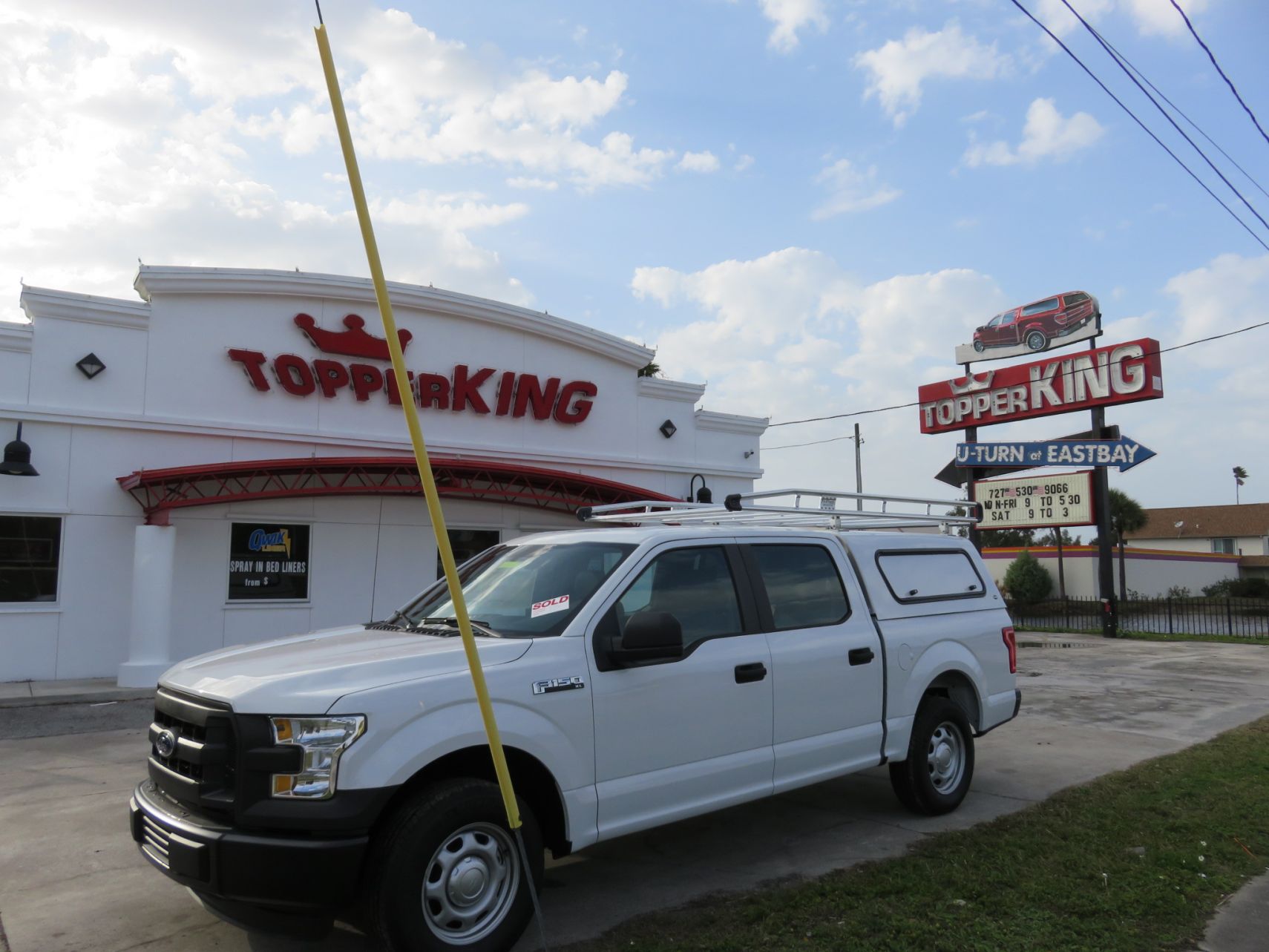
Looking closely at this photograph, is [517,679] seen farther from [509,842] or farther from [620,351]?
[620,351]

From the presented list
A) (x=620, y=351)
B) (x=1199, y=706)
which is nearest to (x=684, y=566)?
(x=1199, y=706)

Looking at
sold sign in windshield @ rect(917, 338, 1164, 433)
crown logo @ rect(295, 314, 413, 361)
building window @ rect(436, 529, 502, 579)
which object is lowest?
building window @ rect(436, 529, 502, 579)

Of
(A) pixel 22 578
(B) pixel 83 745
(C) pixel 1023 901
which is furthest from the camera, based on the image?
(A) pixel 22 578

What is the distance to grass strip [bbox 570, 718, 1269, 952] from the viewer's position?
426cm

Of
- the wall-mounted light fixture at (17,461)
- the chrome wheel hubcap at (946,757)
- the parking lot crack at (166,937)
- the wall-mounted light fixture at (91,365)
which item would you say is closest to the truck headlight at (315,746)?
the parking lot crack at (166,937)

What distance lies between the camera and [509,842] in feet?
13.3

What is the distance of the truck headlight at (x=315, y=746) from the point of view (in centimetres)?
367

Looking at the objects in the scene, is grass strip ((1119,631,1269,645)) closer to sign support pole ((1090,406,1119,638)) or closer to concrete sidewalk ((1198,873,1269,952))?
sign support pole ((1090,406,1119,638))

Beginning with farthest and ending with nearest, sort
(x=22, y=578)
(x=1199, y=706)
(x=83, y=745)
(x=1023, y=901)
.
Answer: (x=22, y=578) → (x=1199, y=706) → (x=83, y=745) → (x=1023, y=901)

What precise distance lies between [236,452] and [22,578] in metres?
3.23

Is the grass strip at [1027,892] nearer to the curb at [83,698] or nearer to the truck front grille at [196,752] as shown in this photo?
the truck front grille at [196,752]

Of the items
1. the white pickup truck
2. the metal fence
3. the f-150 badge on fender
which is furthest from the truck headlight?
the metal fence

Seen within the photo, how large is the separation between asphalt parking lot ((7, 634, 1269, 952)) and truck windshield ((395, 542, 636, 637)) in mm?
1451

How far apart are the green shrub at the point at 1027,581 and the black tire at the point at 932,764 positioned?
111 ft
